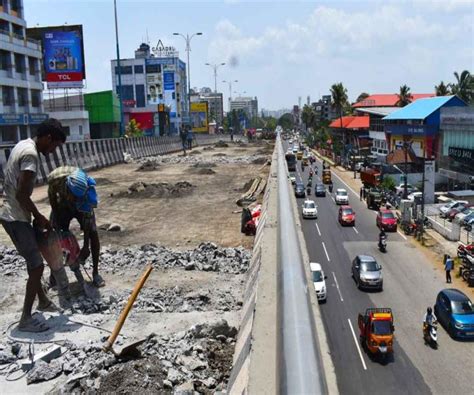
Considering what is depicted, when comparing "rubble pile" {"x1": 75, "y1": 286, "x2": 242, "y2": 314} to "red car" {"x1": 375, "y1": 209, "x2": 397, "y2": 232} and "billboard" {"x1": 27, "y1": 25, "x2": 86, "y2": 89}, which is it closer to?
"red car" {"x1": 375, "y1": 209, "x2": 397, "y2": 232}

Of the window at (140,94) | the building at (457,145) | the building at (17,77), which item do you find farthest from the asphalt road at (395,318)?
the window at (140,94)

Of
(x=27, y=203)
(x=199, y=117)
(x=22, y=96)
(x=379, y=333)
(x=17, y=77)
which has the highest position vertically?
(x=17, y=77)

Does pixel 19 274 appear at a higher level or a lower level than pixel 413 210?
higher

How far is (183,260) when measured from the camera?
12.8m

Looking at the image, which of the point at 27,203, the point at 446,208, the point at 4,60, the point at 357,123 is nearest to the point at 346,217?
the point at 446,208

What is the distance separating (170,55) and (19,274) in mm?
142207

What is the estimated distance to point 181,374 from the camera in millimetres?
5336

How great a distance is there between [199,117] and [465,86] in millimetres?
113469

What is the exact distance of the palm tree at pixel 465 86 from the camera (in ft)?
240

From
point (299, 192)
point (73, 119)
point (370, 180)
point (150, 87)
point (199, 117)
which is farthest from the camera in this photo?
point (199, 117)

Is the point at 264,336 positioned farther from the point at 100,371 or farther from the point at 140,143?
the point at 140,143

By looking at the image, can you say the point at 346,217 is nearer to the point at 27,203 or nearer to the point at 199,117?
the point at 27,203

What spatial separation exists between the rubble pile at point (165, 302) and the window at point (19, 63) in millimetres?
62507

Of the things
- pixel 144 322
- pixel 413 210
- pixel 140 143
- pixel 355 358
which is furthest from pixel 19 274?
pixel 140 143
